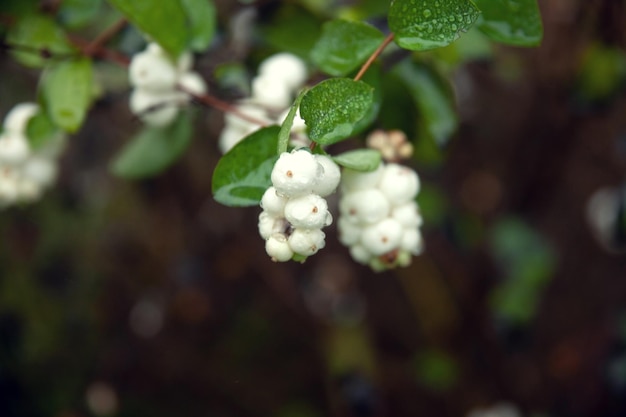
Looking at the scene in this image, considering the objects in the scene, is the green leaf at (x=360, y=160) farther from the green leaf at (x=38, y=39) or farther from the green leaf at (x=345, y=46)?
the green leaf at (x=38, y=39)

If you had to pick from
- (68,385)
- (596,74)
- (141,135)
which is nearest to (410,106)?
(141,135)

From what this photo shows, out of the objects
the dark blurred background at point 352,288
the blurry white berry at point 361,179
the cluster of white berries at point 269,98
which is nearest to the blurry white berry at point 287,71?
the cluster of white berries at point 269,98

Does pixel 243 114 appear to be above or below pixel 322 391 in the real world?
above

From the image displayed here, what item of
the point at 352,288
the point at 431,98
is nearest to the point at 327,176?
the point at 431,98

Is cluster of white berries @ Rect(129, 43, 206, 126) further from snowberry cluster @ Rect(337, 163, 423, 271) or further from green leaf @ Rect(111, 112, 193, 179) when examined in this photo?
snowberry cluster @ Rect(337, 163, 423, 271)

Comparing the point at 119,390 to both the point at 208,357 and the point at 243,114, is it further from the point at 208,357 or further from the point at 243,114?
the point at 243,114

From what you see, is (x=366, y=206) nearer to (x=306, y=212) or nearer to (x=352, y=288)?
(x=306, y=212)

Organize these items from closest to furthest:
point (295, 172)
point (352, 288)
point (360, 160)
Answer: point (295, 172), point (360, 160), point (352, 288)
